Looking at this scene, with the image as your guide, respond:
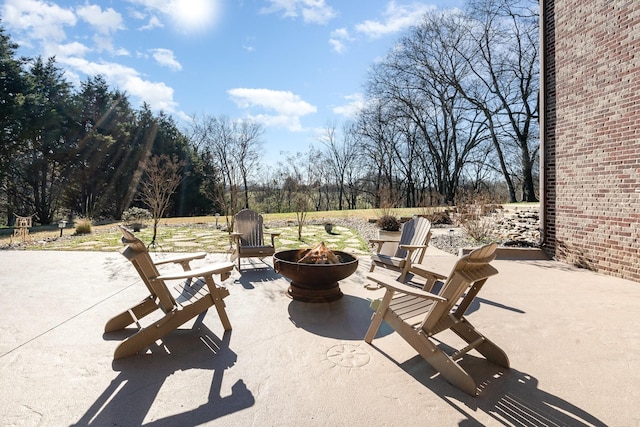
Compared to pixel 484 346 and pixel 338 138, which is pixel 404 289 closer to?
pixel 484 346

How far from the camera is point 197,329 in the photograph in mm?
3020

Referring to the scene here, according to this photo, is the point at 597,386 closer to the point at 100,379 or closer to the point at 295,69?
the point at 100,379

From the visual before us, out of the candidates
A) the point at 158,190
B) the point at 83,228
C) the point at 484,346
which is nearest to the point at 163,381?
the point at 484,346

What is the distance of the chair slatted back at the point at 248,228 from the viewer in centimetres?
550

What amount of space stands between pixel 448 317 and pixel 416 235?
230 centimetres

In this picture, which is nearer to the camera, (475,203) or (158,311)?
(158,311)

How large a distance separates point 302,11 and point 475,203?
20.8 feet

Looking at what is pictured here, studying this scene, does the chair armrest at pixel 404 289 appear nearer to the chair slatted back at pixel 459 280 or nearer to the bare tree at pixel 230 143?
the chair slatted back at pixel 459 280

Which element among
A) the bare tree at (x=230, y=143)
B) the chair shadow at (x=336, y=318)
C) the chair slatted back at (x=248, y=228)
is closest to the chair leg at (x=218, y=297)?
the chair shadow at (x=336, y=318)

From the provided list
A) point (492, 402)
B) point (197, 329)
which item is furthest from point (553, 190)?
point (197, 329)

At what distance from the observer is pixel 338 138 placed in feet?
84.5

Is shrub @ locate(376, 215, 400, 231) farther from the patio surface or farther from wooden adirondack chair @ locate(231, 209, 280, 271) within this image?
the patio surface

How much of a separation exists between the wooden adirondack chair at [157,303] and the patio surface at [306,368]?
0.40ft

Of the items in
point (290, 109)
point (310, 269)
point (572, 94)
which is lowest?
point (310, 269)
